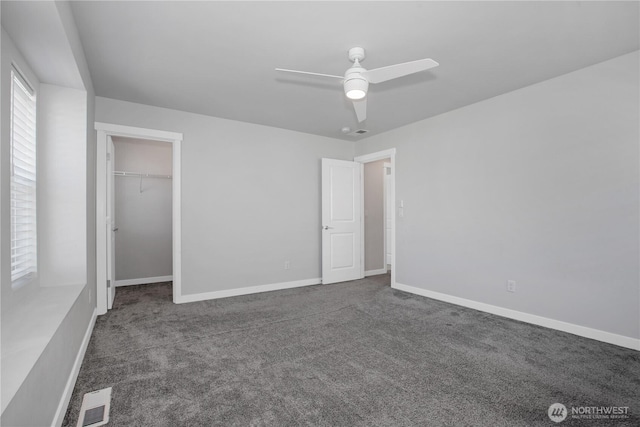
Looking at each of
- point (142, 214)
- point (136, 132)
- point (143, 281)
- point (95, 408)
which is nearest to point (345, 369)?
point (95, 408)

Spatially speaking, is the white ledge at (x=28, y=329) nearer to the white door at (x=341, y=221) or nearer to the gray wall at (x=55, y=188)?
the gray wall at (x=55, y=188)

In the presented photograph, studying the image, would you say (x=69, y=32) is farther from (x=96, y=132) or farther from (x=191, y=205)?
(x=191, y=205)

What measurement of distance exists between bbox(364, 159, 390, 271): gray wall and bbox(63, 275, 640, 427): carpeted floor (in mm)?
2193

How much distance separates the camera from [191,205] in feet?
13.3

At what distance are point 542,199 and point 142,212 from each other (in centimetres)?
549

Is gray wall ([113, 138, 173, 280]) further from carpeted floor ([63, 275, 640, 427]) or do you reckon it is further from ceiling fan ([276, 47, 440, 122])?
ceiling fan ([276, 47, 440, 122])

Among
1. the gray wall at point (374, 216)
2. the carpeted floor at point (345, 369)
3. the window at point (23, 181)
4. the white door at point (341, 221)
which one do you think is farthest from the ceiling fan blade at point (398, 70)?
the gray wall at point (374, 216)

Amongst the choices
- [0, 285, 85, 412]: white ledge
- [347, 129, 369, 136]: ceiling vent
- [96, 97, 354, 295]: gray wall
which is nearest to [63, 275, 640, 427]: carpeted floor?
[0, 285, 85, 412]: white ledge

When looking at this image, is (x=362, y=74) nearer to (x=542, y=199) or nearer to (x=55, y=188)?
(x=542, y=199)

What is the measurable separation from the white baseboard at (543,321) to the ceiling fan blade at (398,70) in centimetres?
268

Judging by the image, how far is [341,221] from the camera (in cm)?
512

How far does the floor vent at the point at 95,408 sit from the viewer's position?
1.70m

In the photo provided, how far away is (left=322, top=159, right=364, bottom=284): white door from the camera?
196 inches

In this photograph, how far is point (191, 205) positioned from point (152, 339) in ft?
5.76
